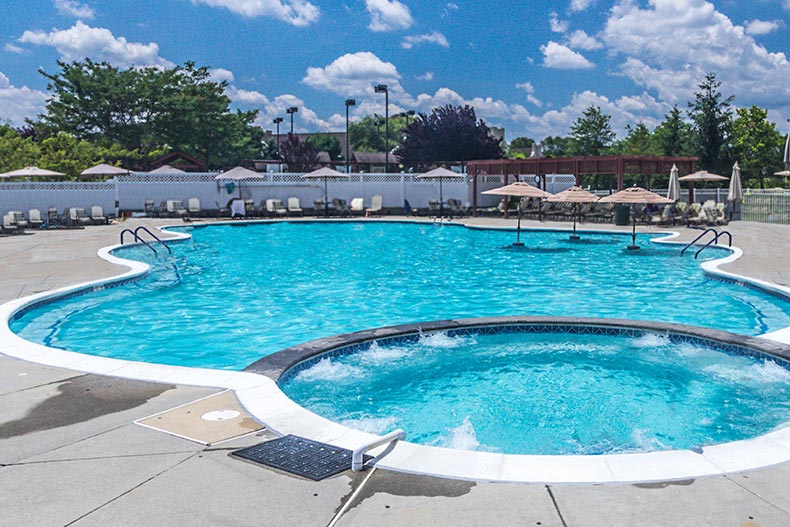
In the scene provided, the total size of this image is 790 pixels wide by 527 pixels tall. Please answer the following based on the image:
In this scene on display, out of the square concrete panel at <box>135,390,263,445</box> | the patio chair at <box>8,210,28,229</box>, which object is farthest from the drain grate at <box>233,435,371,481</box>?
the patio chair at <box>8,210,28,229</box>

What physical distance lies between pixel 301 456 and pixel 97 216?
28423mm

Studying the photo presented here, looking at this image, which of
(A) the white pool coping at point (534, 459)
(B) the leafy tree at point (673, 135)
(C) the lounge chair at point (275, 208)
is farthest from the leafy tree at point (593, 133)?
(A) the white pool coping at point (534, 459)

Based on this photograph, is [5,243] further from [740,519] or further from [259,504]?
[740,519]

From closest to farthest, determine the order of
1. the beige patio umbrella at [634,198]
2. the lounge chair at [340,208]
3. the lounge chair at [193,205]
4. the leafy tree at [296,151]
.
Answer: the beige patio umbrella at [634,198]
the lounge chair at [193,205]
the lounge chair at [340,208]
the leafy tree at [296,151]

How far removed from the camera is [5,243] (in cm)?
2094

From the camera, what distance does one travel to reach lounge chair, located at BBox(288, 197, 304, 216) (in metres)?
34.6

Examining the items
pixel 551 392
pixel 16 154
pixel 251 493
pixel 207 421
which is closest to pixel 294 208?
pixel 16 154

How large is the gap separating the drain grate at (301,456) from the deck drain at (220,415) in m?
0.69

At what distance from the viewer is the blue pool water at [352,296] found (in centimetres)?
1038

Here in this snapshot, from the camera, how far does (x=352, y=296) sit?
13734 millimetres

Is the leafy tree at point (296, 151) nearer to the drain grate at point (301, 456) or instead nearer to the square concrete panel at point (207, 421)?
the square concrete panel at point (207, 421)

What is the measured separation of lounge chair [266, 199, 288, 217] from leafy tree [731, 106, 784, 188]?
2839 centimetres

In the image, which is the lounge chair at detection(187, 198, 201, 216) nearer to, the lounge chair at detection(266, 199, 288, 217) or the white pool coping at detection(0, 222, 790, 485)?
the lounge chair at detection(266, 199, 288, 217)

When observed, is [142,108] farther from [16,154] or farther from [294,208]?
[294,208]
